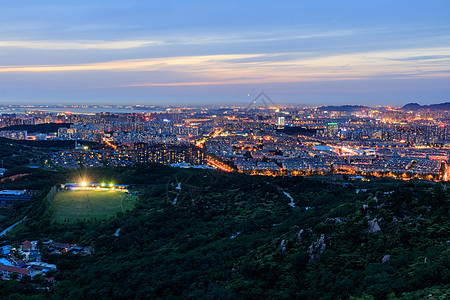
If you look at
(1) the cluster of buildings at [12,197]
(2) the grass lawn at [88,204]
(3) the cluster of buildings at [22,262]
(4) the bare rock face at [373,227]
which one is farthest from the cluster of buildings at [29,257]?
(1) the cluster of buildings at [12,197]

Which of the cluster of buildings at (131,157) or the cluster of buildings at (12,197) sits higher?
the cluster of buildings at (131,157)

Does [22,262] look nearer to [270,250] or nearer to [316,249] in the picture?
[270,250]

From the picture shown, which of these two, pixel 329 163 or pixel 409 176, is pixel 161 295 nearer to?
pixel 409 176

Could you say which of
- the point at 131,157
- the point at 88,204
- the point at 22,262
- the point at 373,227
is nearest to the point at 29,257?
the point at 22,262

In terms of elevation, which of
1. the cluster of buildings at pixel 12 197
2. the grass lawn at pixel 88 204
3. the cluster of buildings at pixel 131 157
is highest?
the cluster of buildings at pixel 131 157

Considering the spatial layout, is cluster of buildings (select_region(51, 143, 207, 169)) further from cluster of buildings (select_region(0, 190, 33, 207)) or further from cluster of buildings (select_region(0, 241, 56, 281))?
cluster of buildings (select_region(0, 241, 56, 281))

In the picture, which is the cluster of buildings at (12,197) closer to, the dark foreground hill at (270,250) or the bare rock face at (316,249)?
the dark foreground hill at (270,250)
